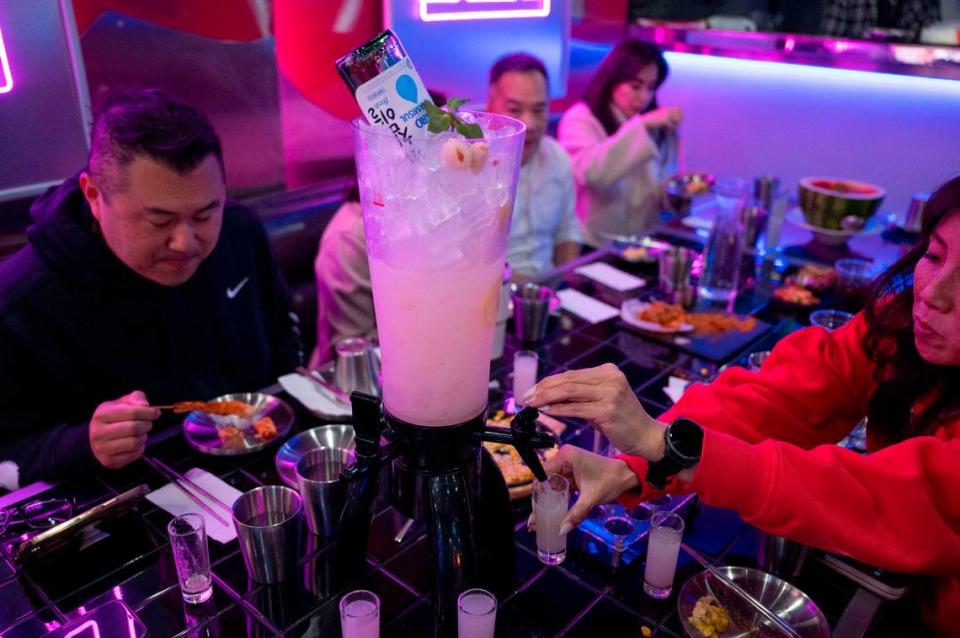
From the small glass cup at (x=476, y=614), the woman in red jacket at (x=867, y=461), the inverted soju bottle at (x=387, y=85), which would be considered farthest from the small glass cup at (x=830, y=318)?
A: the inverted soju bottle at (x=387, y=85)

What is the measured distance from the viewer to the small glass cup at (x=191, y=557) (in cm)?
126

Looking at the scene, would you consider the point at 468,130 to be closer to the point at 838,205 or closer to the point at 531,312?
the point at 531,312

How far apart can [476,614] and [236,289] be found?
1657 millimetres

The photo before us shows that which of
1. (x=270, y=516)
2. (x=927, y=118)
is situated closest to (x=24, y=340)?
(x=270, y=516)

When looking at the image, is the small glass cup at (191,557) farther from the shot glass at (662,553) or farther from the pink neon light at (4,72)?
the pink neon light at (4,72)

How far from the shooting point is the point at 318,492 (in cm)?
139

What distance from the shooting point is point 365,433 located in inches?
47.5

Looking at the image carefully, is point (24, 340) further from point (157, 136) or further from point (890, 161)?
point (890, 161)

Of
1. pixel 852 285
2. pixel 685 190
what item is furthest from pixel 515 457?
pixel 685 190

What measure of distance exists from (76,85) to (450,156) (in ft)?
8.61

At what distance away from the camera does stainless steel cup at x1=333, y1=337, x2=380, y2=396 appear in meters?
1.99

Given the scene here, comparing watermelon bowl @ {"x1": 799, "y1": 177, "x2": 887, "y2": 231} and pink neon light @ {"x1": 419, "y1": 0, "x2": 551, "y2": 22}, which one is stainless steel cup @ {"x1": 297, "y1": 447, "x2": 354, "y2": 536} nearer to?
watermelon bowl @ {"x1": 799, "y1": 177, "x2": 887, "y2": 231}

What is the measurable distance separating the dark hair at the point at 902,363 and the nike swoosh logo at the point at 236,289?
193 centimetres

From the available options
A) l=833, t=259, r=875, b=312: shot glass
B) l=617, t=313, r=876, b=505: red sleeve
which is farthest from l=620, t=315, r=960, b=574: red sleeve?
l=833, t=259, r=875, b=312: shot glass
